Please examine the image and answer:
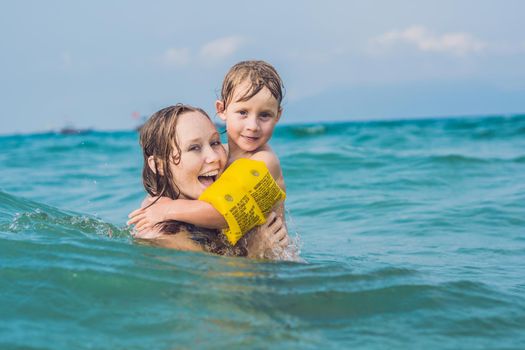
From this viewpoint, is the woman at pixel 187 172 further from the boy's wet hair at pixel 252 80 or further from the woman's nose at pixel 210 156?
the boy's wet hair at pixel 252 80

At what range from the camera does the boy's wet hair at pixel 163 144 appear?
4367mm

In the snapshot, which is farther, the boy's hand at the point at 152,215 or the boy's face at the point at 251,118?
the boy's face at the point at 251,118

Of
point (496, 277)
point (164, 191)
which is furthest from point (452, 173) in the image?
point (164, 191)

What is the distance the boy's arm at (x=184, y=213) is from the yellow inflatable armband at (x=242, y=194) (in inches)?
1.9

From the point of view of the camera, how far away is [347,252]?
6.39 metres

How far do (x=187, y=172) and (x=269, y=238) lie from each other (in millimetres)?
687

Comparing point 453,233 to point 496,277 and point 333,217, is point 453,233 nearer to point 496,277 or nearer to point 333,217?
point 333,217

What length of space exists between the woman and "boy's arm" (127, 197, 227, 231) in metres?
0.11

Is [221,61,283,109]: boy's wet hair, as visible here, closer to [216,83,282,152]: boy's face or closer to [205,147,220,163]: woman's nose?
[216,83,282,152]: boy's face

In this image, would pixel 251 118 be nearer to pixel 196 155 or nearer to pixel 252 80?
pixel 252 80

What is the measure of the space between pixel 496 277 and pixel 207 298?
2.51m

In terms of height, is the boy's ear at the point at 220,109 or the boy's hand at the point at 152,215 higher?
the boy's ear at the point at 220,109

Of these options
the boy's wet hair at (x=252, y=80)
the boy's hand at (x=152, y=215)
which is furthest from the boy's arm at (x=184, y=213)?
the boy's wet hair at (x=252, y=80)

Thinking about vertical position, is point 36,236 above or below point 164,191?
below
